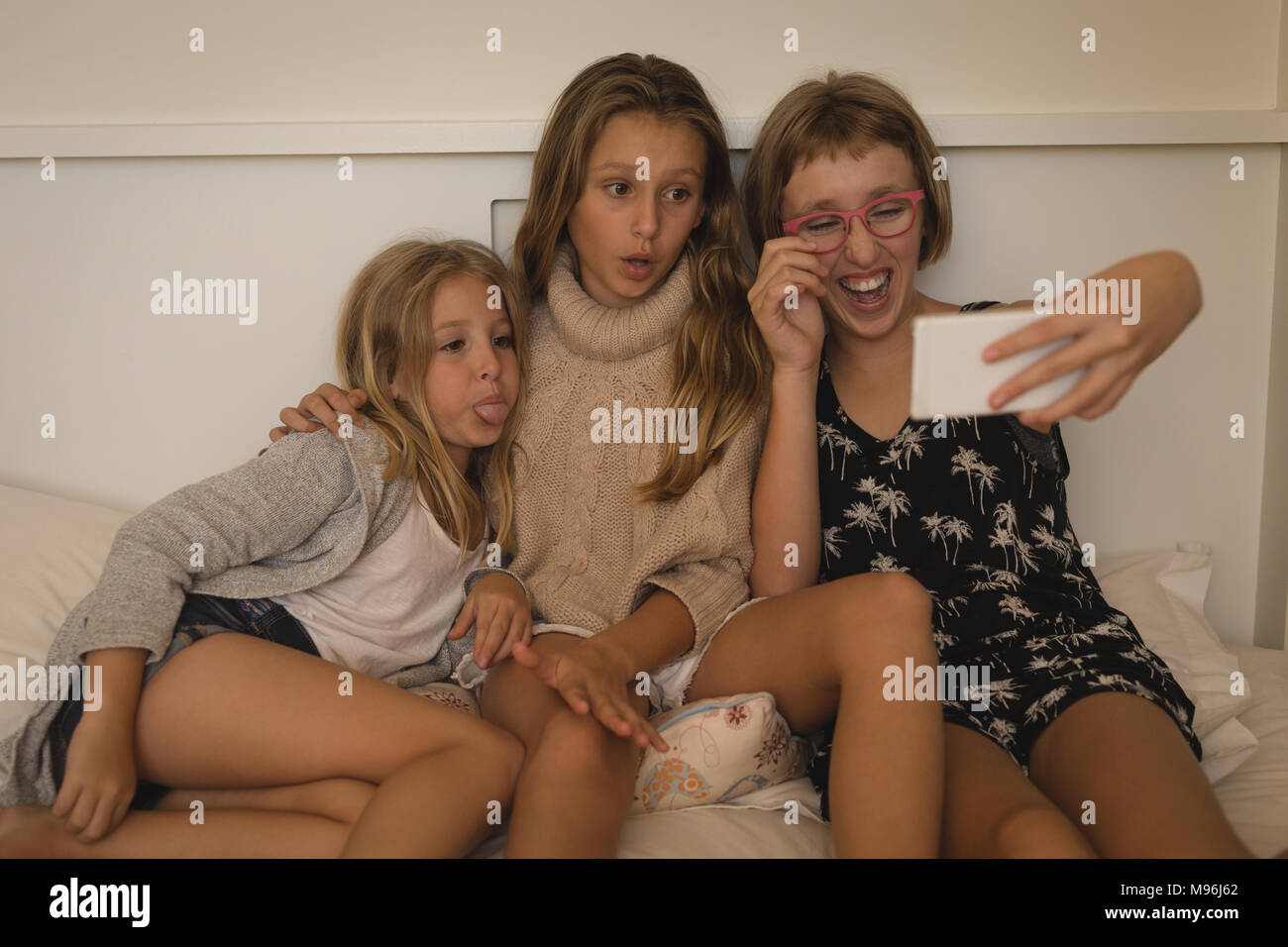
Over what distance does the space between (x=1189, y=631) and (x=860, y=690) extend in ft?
2.33

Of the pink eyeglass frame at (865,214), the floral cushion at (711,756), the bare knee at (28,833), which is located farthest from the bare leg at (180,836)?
the pink eyeglass frame at (865,214)

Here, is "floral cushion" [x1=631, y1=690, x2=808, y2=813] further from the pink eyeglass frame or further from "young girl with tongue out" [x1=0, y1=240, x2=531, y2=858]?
the pink eyeglass frame

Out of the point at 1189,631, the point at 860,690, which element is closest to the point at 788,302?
the point at 860,690

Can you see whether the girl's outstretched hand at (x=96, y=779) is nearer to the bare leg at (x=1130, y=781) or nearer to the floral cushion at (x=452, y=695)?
the floral cushion at (x=452, y=695)

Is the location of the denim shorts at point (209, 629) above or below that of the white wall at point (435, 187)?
below

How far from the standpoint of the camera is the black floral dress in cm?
105

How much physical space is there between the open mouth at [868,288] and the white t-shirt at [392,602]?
58 centimetres

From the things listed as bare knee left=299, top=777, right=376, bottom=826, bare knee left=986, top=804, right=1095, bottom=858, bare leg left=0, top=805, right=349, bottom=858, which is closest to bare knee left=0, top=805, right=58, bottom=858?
bare leg left=0, top=805, right=349, bottom=858

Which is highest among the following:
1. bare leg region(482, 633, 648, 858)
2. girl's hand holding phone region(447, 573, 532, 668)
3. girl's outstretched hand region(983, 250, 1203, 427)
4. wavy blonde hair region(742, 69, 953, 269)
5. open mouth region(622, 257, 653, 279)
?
wavy blonde hair region(742, 69, 953, 269)

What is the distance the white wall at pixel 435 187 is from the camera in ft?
4.79

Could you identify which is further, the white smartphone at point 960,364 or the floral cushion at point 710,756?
the floral cushion at point 710,756

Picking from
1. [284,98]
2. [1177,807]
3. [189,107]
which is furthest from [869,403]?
[189,107]

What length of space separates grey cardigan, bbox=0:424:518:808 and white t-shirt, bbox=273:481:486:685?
0.02m

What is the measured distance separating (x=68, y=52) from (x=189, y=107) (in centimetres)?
19
